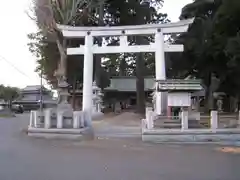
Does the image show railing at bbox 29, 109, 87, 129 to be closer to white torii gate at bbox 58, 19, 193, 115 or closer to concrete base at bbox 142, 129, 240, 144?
concrete base at bbox 142, 129, 240, 144

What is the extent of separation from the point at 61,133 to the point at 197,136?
6605mm

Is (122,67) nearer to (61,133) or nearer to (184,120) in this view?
(61,133)

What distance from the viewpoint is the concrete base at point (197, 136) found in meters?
17.9

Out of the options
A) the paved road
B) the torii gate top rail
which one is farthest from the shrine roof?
the torii gate top rail

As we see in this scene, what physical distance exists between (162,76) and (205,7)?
63.9ft

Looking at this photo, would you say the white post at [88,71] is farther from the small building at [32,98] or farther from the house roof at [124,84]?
the small building at [32,98]

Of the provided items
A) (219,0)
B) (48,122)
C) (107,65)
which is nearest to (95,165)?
(48,122)

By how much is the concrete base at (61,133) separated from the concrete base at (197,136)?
3667 millimetres

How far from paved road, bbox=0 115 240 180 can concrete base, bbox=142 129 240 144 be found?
279 cm

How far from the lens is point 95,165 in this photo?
10.7 meters

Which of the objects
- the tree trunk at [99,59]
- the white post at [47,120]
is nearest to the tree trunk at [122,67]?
the tree trunk at [99,59]

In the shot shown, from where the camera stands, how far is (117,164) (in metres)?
10.9

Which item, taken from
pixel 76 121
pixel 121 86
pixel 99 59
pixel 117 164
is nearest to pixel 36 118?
pixel 76 121

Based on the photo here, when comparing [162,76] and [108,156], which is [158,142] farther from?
[162,76]
